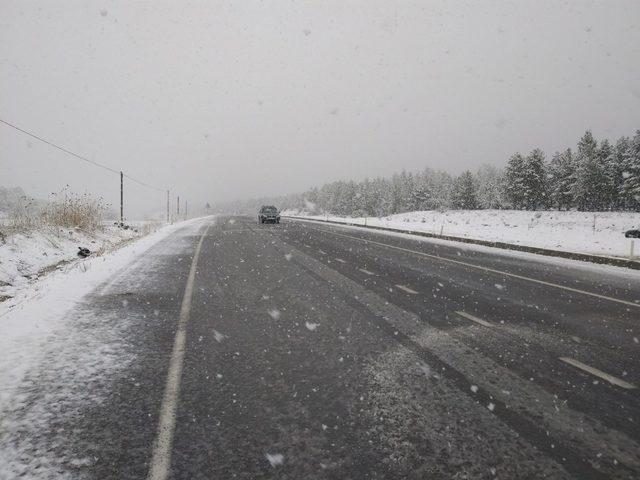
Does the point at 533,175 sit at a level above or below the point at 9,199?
above

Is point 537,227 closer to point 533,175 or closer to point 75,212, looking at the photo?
point 75,212

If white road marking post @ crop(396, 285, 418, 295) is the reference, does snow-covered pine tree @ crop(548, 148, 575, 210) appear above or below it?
above

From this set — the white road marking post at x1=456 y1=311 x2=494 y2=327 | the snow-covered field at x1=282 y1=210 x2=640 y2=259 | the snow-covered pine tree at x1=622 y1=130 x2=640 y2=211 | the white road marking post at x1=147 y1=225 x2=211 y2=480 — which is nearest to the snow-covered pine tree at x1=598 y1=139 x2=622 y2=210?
the snow-covered pine tree at x1=622 y1=130 x2=640 y2=211

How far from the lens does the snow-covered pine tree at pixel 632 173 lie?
2562 inches

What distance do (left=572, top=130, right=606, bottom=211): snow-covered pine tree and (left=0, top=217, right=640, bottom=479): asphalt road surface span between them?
7627cm

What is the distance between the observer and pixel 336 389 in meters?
3.41

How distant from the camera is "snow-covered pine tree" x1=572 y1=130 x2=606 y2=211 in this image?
69438mm

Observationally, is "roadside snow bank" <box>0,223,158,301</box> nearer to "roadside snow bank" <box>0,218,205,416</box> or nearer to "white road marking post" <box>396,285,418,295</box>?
"roadside snow bank" <box>0,218,205,416</box>

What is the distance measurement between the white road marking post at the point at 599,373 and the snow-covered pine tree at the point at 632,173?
7692cm

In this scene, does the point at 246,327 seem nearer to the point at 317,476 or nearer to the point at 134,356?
the point at 134,356

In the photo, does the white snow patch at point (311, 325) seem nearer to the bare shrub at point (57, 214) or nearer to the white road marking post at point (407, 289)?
the white road marking post at point (407, 289)

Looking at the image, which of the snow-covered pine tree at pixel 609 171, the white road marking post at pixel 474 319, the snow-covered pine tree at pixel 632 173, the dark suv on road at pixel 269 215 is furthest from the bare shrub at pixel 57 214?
the snow-covered pine tree at pixel 609 171

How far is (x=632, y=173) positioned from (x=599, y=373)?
81194 mm

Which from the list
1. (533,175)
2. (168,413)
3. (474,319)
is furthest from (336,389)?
(533,175)
